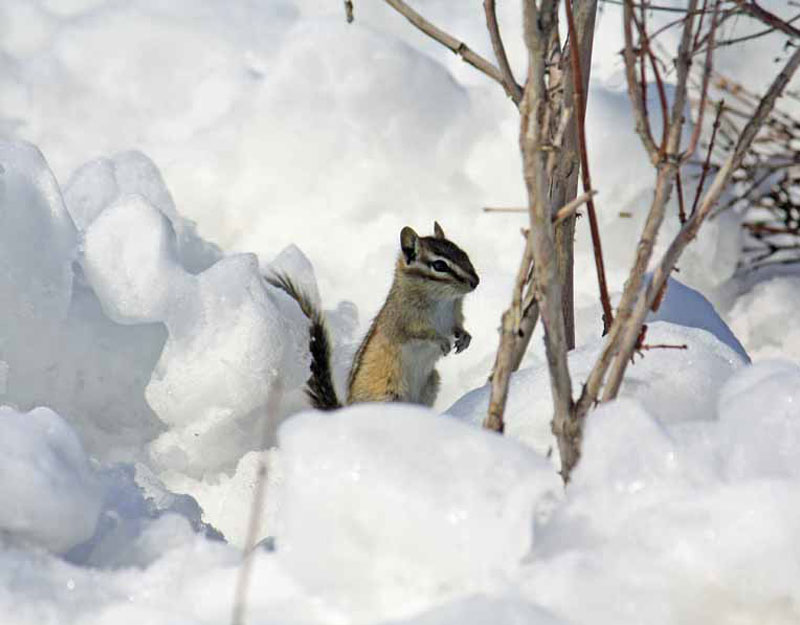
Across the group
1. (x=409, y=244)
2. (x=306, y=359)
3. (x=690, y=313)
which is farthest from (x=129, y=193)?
(x=690, y=313)

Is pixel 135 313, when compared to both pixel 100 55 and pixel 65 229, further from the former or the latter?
pixel 100 55

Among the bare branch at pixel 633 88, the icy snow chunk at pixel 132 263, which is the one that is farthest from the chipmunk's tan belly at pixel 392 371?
the bare branch at pixel 633 88

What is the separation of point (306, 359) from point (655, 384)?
1182 millimetres

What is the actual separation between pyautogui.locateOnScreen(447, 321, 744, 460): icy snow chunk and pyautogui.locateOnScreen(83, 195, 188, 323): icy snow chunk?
84cm

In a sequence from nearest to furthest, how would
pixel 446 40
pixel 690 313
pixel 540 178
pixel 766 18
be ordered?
pixel 540 178, pixel 766 18, pixel 446 40, pixel 690 313

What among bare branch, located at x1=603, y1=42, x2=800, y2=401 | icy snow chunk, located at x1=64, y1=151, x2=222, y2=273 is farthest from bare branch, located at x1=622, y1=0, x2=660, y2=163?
icy snow chunk, located at x1=64, y1=151, x2=222, y2=273

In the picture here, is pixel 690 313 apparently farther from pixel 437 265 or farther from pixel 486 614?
pixel 486 614

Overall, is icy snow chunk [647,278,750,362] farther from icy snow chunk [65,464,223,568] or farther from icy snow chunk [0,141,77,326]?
icy snow chunk [65,464,223,568]

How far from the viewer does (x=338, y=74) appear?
3.68 meters

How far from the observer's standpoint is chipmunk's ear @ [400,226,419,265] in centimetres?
295

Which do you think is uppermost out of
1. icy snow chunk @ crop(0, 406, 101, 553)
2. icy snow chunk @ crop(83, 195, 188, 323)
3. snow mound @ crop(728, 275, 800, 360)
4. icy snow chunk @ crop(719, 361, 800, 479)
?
icy snow chunk @ crop(719, 361, 800, 479)

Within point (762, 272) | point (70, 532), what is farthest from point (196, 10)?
point (70, 532)

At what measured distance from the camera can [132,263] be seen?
2859mm

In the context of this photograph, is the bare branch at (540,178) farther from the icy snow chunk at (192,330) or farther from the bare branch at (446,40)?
the icy snow chunk at (192,330)
